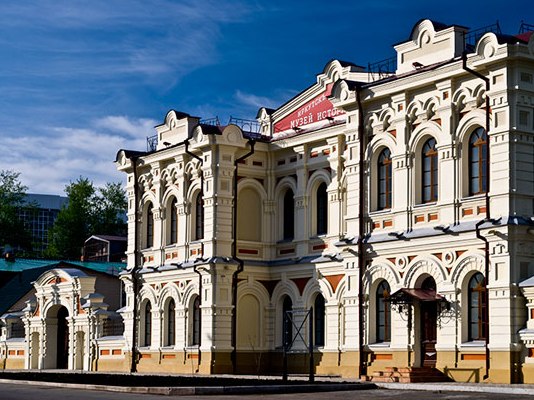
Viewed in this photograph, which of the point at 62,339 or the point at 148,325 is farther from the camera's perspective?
the point at 62,339

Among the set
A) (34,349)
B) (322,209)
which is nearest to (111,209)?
(34,349)

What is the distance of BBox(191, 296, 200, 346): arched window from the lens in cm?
Result: 4181

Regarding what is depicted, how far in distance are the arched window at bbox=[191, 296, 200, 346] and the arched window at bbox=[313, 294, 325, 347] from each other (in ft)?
16.1

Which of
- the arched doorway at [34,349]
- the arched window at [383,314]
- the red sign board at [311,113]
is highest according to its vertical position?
the red sign board at [311,113]

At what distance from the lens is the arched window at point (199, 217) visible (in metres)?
42.1

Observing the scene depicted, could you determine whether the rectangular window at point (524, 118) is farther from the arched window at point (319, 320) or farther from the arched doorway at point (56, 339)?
the arched doorway at point (56, 339)

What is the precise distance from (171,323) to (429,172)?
14499 millimetres

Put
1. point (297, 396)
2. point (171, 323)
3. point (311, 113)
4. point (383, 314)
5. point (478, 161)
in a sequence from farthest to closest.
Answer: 1. point (171, 323)
2. point (311, 113)
3. point (383, 314)
4. point (478, 161)
5. point (297, 396)

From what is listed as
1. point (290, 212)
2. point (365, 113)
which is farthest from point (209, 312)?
point (365, 113)

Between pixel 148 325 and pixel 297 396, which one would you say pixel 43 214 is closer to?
pixel 148 325

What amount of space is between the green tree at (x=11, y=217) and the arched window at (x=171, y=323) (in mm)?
39779

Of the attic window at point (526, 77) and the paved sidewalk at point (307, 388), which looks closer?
the paved sidewalk at point (307, 388)

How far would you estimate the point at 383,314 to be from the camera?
1373 inches

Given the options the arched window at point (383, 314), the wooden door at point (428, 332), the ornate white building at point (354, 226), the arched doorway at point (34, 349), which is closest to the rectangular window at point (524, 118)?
the ornate white building at point (354, 226)
